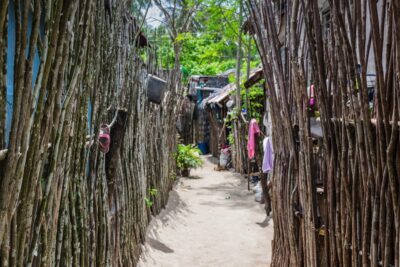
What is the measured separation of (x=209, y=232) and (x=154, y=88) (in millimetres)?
2558

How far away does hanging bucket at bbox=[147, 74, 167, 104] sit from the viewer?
5656 mm

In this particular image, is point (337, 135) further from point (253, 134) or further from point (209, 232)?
point (253, 134)

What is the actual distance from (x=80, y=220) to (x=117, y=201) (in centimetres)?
140

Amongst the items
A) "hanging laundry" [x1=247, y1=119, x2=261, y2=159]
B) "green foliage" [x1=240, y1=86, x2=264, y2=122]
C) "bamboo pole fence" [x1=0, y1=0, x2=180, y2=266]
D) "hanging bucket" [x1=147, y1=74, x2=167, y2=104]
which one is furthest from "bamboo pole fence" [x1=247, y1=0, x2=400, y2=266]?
"green foliage" [x1=240, y1=86, x2=264, y2=122]

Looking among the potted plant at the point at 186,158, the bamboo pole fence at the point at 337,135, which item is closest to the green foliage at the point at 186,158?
the potted plant at the point at 186,158

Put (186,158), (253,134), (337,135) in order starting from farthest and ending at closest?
(186,158) → (253,134) → (337,135)

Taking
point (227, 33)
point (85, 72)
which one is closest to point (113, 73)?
point (85, 72)

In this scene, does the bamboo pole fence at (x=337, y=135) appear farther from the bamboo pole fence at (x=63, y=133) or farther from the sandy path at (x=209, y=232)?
the sandy path at (x=209, y=232)

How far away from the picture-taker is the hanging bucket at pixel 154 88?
18.6ft

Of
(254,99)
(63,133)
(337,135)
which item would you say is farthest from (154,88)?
(254,99)

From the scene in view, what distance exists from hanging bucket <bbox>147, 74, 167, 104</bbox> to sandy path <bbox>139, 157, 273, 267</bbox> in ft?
6.27

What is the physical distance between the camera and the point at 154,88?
570 centimetres

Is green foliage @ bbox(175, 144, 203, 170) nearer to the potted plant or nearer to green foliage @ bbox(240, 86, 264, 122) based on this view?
the potted plant

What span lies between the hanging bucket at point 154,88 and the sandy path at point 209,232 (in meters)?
1.91
